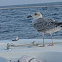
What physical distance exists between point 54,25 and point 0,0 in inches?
584

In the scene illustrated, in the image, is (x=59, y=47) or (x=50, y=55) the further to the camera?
(x=59, y=47)

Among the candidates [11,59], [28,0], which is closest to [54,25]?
[11,59]

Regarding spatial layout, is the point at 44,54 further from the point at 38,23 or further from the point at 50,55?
the point at 38,23

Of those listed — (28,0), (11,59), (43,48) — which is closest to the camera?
(11,59)

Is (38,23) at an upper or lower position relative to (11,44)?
upper

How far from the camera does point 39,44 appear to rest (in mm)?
1992

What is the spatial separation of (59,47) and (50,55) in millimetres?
169

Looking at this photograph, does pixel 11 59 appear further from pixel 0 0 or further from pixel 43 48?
pixel 0 0

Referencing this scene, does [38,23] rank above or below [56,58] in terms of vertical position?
above

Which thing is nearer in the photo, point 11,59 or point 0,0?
point 11,59

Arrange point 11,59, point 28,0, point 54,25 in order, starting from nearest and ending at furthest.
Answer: point 11,59, point 54,25, point 28,0

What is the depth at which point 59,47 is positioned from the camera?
1.89 meters

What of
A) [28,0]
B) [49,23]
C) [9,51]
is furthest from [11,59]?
[28,0]

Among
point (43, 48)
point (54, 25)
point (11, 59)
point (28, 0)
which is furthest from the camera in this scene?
point (28, 0)
